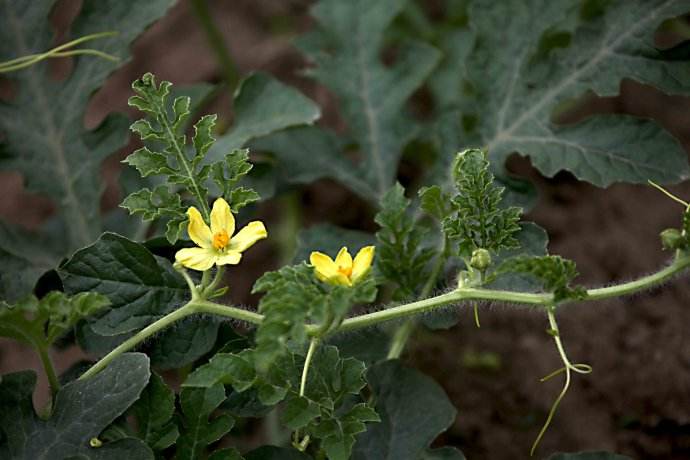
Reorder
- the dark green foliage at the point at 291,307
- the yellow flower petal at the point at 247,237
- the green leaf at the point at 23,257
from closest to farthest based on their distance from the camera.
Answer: the dark green foliage at the point at 291,307, the yellow flower petal at the point at 247,237, the green leaf at the point at 23,257

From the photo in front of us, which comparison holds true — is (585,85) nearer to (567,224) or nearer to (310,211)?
(567,224)

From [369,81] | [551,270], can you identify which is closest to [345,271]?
[551,270]

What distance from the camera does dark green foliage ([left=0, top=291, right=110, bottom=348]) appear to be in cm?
166

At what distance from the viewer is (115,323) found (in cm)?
186

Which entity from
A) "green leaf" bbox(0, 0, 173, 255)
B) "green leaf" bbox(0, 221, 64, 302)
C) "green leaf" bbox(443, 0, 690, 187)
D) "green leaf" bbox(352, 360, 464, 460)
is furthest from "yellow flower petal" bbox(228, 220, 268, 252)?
"green leaf" bbox(443, 0, 690, 187)

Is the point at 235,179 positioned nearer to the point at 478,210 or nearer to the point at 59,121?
the point at 478,210

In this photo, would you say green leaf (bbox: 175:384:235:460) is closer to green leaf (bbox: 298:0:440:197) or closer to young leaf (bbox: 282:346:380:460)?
young leaf (bbox: 282:346:380:460)

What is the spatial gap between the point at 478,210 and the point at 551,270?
248mm

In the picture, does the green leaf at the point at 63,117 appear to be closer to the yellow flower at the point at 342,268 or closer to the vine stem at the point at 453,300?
the vine stem at the point at 453,300

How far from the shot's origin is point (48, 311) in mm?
1664

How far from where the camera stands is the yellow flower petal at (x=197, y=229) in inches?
68.2

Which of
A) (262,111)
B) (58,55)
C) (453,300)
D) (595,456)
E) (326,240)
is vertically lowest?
(595,456)

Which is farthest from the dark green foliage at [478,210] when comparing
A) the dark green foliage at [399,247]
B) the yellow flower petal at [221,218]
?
the yellow flower petal at [221,218]

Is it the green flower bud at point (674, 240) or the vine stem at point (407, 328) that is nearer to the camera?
the green flower bud at point (674, 240)
